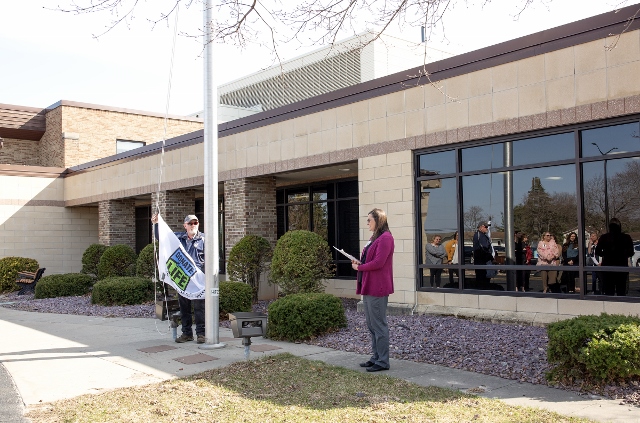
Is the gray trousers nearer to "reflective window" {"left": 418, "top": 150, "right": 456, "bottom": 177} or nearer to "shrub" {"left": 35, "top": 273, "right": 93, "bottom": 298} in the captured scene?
"reflective window" {"left": 418, "top": 150, "right": 456, "bottom": 177}

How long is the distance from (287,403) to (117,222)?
1612 centimetres

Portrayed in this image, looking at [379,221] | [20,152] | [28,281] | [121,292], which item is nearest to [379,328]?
[379,221]

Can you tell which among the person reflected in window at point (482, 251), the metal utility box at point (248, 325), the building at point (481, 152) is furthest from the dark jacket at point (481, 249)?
the metal utility box at point (248, 325)

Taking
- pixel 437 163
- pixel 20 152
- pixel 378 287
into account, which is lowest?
pixel 378 287

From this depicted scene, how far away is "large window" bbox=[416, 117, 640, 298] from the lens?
339 inches

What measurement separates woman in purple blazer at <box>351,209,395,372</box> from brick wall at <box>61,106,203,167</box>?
2071 centimetres

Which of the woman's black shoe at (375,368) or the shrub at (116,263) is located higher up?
the shrub at (116,263)

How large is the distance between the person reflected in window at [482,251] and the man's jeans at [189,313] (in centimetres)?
440

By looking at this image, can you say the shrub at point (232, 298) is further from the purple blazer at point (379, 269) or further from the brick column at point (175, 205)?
the brick column at point (175, 205)

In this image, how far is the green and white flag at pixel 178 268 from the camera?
8.88m

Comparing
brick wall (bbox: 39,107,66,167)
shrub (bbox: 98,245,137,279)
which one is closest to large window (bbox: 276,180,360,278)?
shrub (bbox: 98,245,137,279)

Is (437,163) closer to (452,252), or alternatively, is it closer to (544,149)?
(452,252)

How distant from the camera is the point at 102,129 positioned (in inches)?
1031

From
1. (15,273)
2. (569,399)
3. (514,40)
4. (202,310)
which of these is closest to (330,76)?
(15,273)
